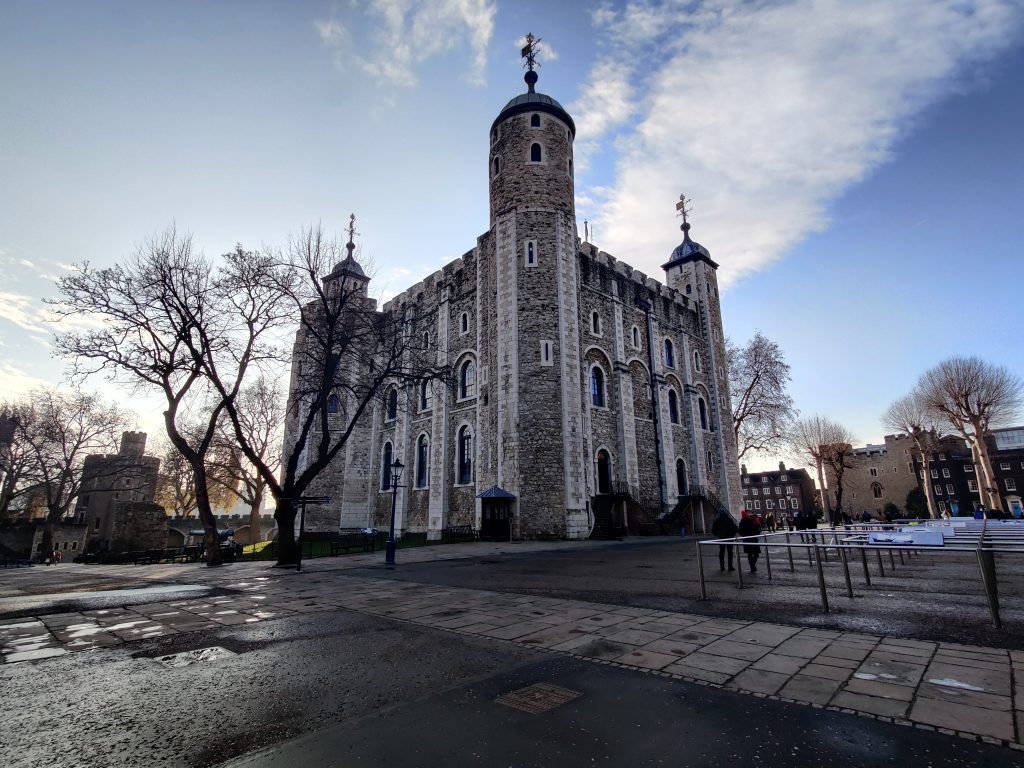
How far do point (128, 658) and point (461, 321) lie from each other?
24.5 m

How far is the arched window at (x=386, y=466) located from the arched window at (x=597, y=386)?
14236 mm

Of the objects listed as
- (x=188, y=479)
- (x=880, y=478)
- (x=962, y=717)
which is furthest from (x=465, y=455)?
(x=880, y=478)

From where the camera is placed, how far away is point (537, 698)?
3424mm

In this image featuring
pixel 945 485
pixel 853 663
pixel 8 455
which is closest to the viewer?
pixel 853 663

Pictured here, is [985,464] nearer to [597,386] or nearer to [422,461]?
[597,386]

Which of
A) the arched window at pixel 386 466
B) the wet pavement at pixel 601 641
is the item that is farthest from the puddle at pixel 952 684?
the arched window at pixel 386 466

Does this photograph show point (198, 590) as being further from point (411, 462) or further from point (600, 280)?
point (600, 280)

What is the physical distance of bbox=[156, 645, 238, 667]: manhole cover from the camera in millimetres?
4473

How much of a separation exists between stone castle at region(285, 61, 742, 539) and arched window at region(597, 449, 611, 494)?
81 millimetres

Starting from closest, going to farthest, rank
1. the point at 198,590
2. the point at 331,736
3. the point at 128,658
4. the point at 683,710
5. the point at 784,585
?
the point at 331,736 < the point at 683,710 < the point at 128,658 < the point at 784,585 < the point at 198,590

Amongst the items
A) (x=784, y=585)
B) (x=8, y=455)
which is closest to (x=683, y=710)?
(x=784, y=585)

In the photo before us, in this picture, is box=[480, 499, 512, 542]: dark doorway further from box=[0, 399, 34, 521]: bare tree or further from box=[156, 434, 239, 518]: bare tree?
box=[0, 399, 34, 521]: bare tree

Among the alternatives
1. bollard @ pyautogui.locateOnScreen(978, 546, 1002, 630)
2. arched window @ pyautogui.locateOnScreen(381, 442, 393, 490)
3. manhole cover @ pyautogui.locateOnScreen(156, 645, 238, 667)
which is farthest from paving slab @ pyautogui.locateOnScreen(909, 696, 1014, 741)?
arched window @ pyautogui.locateOnScreen(381, 442, 393, 490)

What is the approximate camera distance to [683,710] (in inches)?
124
